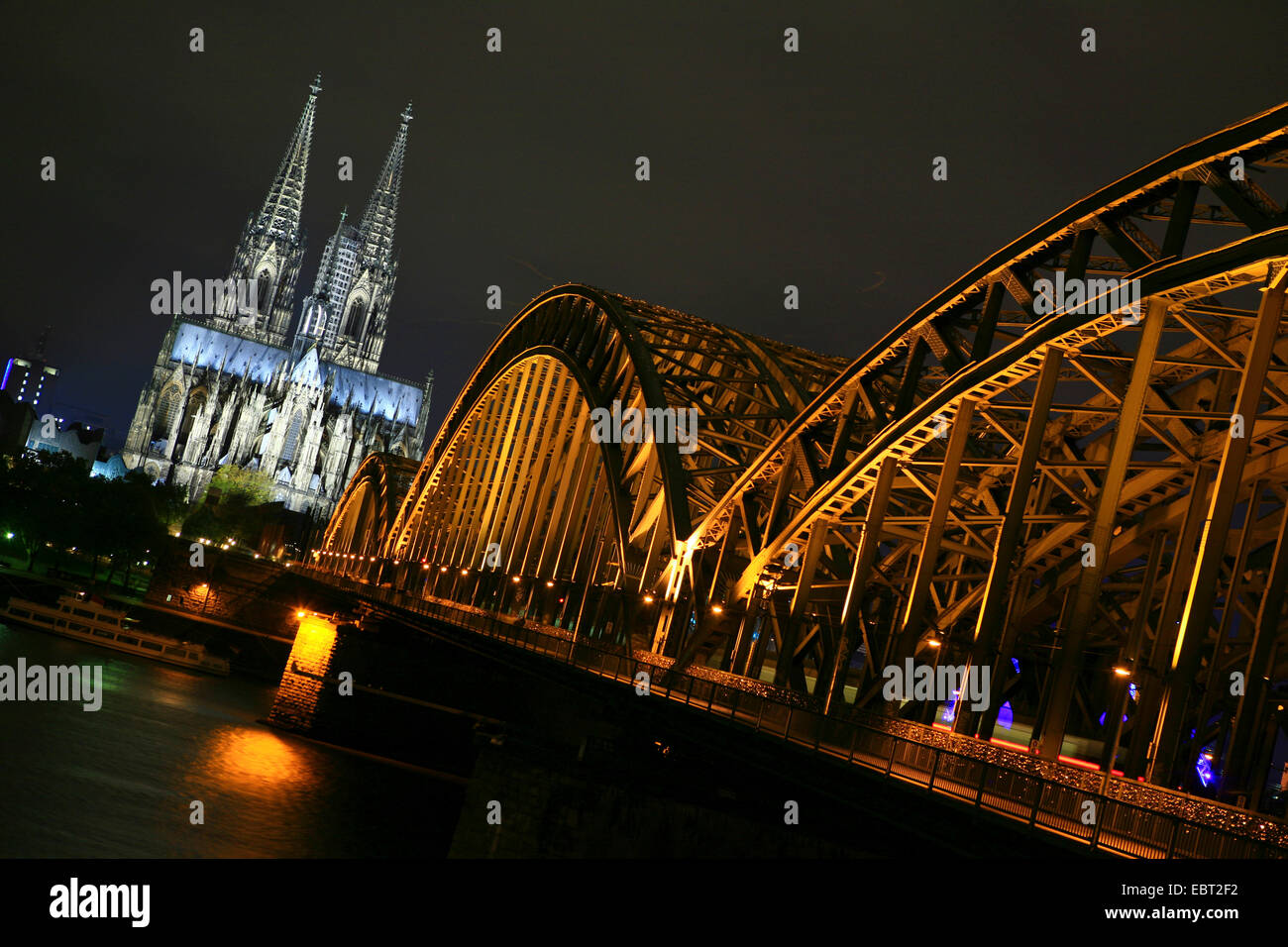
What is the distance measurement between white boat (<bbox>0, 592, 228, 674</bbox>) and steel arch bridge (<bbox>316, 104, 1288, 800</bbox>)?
21036mm

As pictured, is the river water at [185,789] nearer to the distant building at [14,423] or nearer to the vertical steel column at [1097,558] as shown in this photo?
the vertical steel column at [1097,558]

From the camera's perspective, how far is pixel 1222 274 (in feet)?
71.1

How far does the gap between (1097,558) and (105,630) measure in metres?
62.5

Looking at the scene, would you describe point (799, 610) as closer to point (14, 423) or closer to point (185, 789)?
point (185, 789)

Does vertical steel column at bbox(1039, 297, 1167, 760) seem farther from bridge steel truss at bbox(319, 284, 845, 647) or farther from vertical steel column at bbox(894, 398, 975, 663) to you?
bridge steel truss at bbox(319, 284, 845, 647)

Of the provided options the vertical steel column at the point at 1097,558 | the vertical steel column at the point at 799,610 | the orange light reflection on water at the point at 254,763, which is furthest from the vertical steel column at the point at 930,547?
the orange light reflection on water at the point at 254,763

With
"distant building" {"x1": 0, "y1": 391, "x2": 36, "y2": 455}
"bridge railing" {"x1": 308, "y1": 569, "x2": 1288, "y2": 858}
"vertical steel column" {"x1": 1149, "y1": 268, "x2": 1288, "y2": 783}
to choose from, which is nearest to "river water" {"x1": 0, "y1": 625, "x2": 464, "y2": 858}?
"bridge railing" {"x1": 308, "y1": 569, "x2": 1288, "y2": 858}

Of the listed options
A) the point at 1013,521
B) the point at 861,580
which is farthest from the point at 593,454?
the point at 1013,521

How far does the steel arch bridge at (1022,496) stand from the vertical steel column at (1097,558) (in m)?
0.05

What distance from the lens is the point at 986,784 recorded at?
18297 millimetres

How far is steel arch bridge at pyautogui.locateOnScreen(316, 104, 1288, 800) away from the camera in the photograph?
2119cm

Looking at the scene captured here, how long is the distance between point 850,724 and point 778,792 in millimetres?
5096
